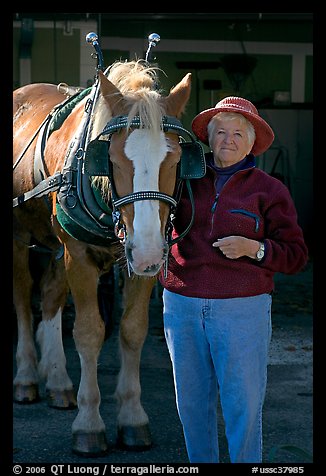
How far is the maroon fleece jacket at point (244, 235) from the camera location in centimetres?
300

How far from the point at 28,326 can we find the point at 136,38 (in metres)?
5.63

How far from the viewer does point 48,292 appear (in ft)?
17.0

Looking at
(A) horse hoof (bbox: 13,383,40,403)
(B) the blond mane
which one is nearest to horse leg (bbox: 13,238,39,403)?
(A) horse hoof (bbox: 13,383,40,403)

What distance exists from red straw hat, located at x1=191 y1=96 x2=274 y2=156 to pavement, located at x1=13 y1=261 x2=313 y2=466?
1.47 metres

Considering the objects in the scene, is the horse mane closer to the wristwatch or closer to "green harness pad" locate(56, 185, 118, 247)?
"green harness pad" locate(56, 185, 118, 247)

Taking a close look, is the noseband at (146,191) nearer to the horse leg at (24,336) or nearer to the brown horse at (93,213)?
the brown horse at (93,213)

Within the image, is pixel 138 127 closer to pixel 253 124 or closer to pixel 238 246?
pixel 253 124

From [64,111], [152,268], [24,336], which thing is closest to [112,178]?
[152,268]

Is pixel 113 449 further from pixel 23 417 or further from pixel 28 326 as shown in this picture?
pixel 28 326

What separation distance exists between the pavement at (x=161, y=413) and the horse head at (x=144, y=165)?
1357 mm

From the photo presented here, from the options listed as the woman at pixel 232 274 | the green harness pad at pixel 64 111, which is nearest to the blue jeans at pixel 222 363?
the woman at pixel 232 274

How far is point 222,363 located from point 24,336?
7.83ft

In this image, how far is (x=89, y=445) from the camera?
405 centimetres

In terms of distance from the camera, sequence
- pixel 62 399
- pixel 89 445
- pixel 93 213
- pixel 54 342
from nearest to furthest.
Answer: pixel 93 213
pixel 89 445
pixel 62 399
pixel 54 342
